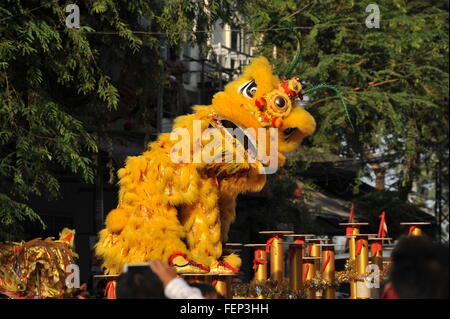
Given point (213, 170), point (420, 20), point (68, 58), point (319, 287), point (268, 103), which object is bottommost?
point (319, 287)

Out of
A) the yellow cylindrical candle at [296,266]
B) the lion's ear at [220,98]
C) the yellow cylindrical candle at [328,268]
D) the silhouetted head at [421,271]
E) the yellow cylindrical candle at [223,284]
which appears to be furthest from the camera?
the yellow cylindrical candle at [328,268]

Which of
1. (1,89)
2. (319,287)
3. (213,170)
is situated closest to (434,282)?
(213,170)

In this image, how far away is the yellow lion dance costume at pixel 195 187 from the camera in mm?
5586

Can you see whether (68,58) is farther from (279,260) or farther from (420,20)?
(420,20)

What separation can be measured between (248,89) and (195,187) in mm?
827

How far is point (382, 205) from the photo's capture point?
15953 millimetres

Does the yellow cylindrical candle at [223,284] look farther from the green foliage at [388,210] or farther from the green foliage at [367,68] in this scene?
the green foliage at [388,210]

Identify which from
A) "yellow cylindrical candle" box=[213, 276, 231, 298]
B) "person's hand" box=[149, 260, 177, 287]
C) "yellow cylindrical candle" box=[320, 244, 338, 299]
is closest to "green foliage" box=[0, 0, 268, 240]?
"yellow cylindrical candle" box=[320, 244, 338, 299]

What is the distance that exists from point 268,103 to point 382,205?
34.4ft

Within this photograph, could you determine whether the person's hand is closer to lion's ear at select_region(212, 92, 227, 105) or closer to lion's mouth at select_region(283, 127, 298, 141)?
lion's ear at select_region(212, 92, 227, 105)

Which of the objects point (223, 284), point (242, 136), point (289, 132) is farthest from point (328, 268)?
point (223, 284)

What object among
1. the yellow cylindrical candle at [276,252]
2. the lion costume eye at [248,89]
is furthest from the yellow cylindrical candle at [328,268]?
the lion costume eye at [248,89]

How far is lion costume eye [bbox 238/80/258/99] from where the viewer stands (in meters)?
5.96

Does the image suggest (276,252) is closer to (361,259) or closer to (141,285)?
(361,259)
